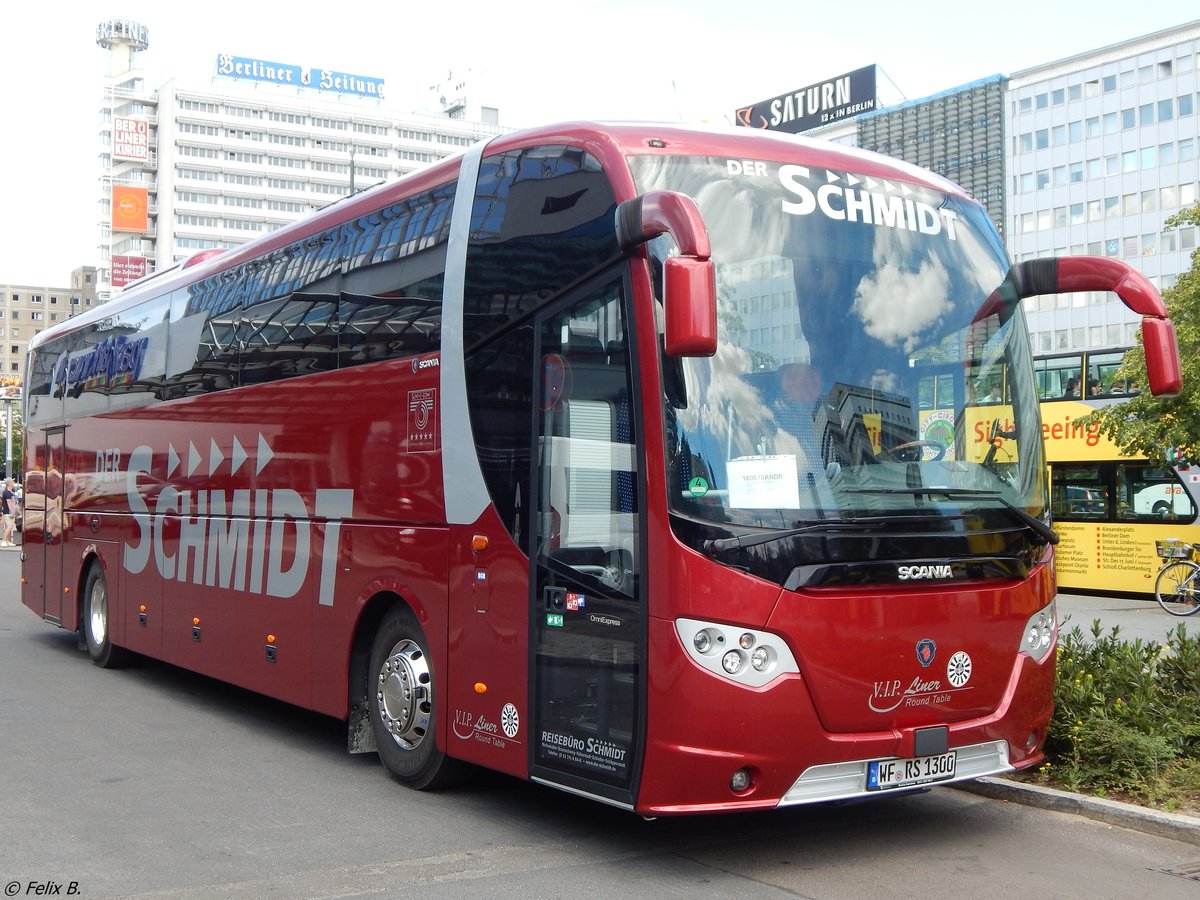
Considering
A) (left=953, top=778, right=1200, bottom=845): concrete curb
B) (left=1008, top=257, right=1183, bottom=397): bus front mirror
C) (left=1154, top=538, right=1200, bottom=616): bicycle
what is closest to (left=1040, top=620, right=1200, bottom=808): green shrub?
(left=953, top=778, right=1200, bottom=845): concrete curb

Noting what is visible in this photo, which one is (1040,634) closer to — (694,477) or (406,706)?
(694,477)

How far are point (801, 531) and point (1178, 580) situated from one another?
60.7 feet

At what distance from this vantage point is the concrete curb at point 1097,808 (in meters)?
6.79

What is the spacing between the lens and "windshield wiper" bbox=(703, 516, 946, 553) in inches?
233

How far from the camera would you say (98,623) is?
46.2 ft

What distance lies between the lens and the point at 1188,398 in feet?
72.3

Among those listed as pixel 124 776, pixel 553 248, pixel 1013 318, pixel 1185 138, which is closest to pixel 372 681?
pixel 124 776

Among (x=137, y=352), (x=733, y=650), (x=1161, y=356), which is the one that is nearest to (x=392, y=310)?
(x=733, y=650)

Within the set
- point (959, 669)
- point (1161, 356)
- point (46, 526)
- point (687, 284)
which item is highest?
point (687, 284)

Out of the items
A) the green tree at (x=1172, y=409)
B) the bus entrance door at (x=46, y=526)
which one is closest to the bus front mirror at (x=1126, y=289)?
the bus entrance door at (x=46, y=526)

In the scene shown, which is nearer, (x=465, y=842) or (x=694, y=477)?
(x=694, y=477)

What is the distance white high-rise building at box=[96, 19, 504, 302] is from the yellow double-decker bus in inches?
4882

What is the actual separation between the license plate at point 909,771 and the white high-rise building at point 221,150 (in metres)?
142

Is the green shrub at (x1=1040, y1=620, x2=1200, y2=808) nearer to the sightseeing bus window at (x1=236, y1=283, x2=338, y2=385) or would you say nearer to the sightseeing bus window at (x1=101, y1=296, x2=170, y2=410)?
the sightseeing bus window at (x1=236, y1=283, x2=338, y2=385)
